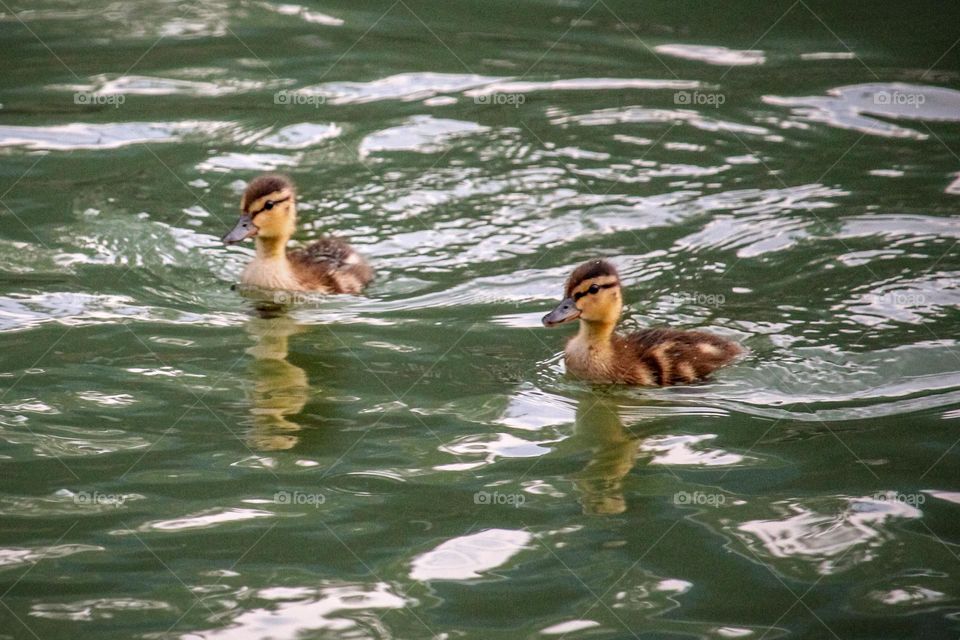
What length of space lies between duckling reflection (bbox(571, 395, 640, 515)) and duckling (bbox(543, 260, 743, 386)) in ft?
0.65

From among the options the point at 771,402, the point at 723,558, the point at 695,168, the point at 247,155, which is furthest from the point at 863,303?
the point at 247,155

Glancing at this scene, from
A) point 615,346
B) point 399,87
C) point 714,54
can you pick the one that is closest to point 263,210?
point 615,346

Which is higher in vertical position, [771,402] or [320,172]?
[320,172]

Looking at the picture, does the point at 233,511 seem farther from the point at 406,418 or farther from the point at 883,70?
the point at 883,70

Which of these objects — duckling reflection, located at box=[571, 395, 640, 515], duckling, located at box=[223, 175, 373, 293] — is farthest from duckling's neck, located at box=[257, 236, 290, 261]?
duckling reflection, located at box=[571, 395, 640, 515]

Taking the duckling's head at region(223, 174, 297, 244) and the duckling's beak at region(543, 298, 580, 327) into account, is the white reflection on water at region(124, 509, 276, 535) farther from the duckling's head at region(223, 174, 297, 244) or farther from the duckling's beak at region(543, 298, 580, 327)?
the duckling's head at region(223, 174, 297, 244)

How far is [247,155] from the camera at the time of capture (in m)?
8.94

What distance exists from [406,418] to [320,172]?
3394 mm

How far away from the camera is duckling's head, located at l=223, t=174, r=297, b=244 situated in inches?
284

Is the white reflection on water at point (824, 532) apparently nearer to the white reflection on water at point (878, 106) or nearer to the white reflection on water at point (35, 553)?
the white reflection on water at point (35, 553)

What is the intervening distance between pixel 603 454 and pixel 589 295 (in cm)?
97

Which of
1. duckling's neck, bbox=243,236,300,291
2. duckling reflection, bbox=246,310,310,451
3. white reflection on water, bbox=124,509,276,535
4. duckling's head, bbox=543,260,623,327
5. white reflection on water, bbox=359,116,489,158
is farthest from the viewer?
white reflection on water, bbox=359,116,489,158

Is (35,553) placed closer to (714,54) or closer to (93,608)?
(93,608)

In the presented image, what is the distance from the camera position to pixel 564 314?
20.5 ft
